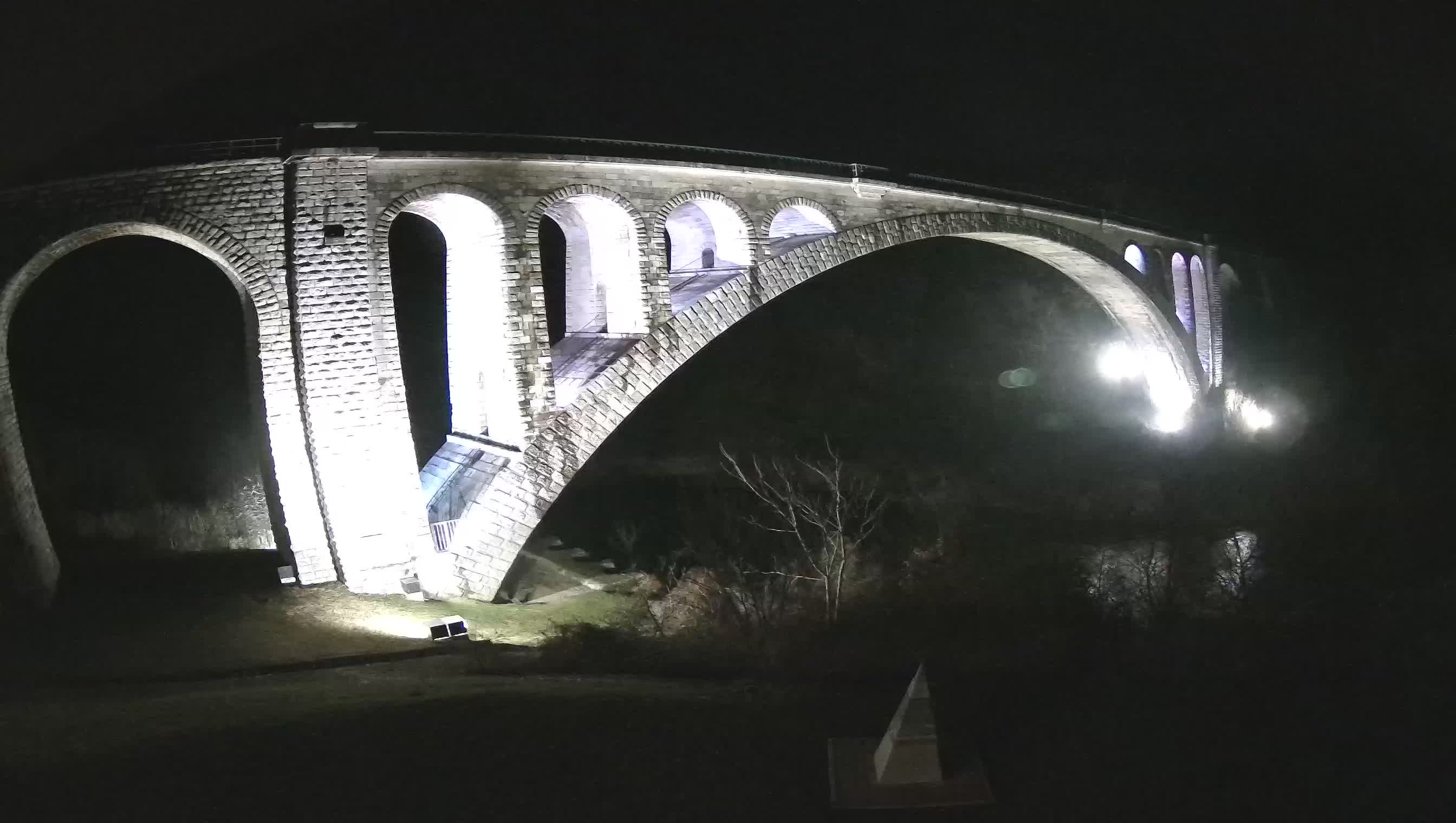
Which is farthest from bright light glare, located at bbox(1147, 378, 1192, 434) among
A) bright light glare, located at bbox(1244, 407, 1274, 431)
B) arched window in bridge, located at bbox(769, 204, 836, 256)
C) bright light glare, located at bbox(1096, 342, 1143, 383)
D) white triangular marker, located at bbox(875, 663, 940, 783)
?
white triangular marker, located at bbox(875, 663, 940, 783)

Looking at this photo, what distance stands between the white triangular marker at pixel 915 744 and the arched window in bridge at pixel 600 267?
8.25 metres

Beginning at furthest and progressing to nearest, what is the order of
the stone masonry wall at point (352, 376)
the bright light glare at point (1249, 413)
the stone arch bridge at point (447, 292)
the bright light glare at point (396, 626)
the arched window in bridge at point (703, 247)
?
the bright light glare at point (1249, 413), the arched window in bridge at point (703, 247), the stone masonry wall at point (352, 376), the stone arch bridge at point (447, 292), the bright light glare at point (396, 626)

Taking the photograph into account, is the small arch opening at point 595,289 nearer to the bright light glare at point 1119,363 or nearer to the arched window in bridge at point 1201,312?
the bright light glare at point 1119,363

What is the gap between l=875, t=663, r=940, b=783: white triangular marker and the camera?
501 centimetres

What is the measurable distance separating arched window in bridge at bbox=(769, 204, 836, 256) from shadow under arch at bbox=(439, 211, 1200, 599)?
40 cm

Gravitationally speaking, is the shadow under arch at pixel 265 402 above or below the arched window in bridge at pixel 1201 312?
below

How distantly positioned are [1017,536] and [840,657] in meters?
9.80

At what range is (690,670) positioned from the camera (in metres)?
8.25

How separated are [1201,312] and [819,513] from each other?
61.6 feet

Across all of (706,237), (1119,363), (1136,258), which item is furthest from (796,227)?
(1119,363)

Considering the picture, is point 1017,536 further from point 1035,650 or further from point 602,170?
point 602,170

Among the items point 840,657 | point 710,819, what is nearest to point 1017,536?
point 840,657

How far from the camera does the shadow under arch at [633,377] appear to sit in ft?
36.3

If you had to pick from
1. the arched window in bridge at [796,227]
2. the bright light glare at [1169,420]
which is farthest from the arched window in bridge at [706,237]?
the bright light glare at [1169,420]
